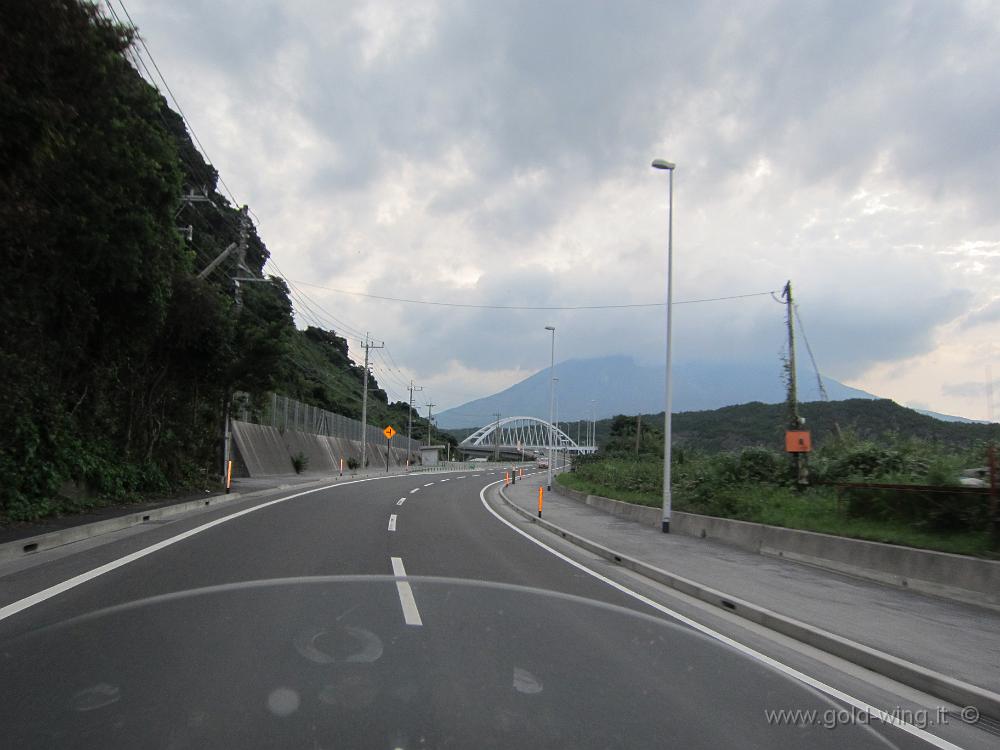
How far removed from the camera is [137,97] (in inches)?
500

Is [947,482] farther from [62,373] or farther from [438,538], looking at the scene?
[62,373]

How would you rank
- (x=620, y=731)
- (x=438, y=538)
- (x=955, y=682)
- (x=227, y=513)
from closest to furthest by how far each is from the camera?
(x=620, y=731)
(x=955, y=682)
(x=438, y=538)
(x=227, y=513)

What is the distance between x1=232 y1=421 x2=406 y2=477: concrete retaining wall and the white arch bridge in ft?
288

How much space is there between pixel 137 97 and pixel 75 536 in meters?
8.02

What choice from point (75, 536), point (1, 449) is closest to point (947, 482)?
point (75, 536)

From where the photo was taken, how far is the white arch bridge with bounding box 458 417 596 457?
154500 mm

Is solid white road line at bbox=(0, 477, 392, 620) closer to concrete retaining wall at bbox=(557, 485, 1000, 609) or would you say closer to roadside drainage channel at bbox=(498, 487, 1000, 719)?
roadside drainage channel at bbox=(498, 487, 1000, 719)

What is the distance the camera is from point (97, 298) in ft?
57.4

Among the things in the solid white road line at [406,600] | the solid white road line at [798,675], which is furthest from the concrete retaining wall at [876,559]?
the solid white road line at [406,600]

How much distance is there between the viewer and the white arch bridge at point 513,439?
154500 mm

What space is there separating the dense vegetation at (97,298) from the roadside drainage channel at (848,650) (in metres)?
10.6

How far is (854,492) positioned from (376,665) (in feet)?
35.8

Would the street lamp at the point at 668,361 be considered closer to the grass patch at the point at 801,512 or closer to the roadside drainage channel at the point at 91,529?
the grass patch at the point at 801,512

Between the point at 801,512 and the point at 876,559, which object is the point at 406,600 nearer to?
the point at 876,559
